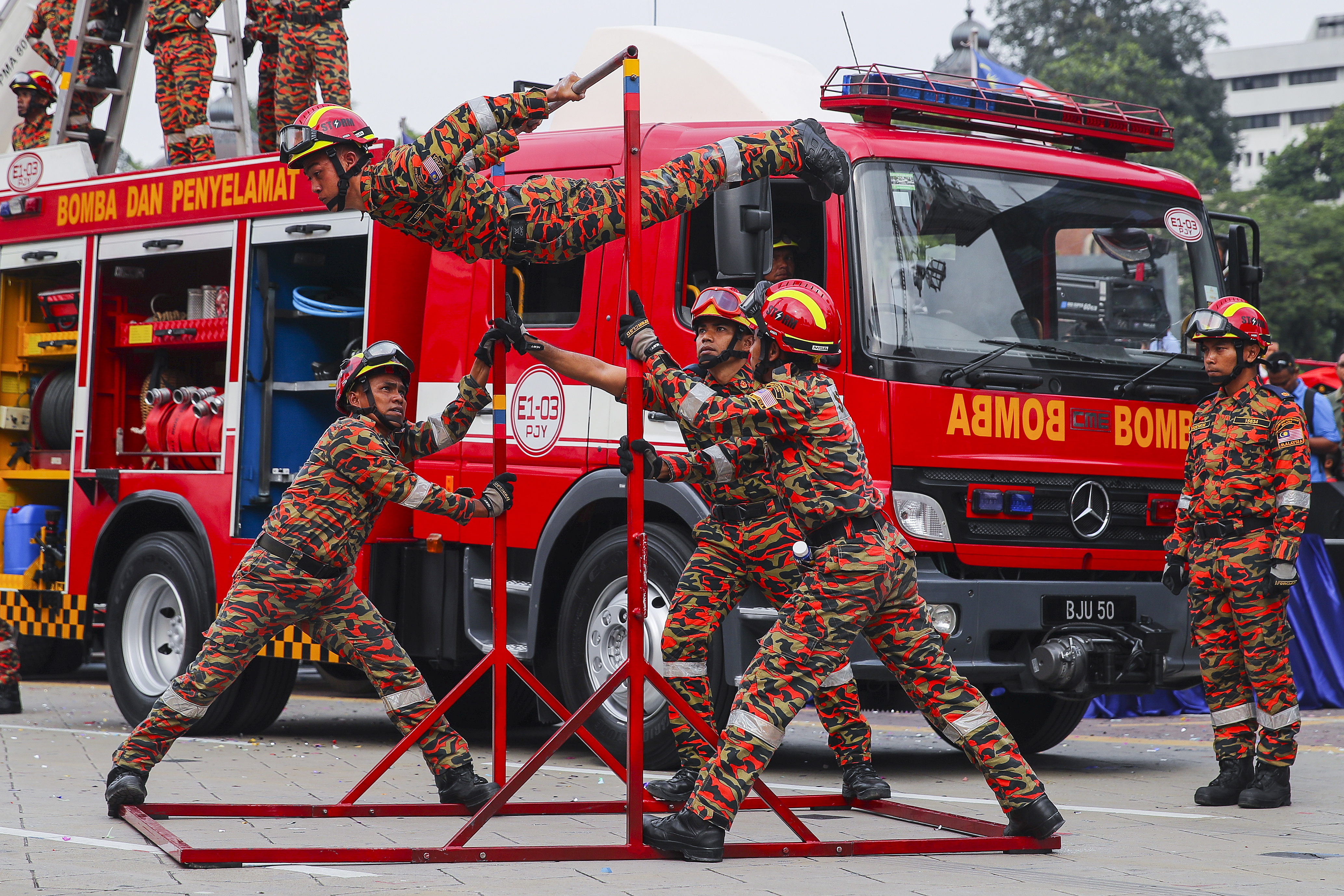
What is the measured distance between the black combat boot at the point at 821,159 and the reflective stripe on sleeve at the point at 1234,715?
3.05m

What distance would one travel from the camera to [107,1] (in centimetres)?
1248

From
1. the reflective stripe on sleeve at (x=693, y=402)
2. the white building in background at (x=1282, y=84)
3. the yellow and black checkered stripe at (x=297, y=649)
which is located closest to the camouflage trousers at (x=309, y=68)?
the yellow and black checkered stripe at (x=297, y=649)

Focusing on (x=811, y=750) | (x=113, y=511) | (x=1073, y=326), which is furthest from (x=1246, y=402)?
(x=113, y=511)

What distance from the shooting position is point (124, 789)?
21.3 feet

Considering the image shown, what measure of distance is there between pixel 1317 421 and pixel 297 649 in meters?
7.67

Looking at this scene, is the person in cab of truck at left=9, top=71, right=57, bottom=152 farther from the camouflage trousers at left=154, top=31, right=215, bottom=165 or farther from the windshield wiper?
the windshield wiper

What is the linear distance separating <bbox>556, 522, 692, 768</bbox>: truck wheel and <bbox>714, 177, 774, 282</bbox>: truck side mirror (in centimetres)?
143

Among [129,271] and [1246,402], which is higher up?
[129,271]

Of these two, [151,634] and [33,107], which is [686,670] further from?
[33,107]

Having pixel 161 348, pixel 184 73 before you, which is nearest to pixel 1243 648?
pixel 161 348

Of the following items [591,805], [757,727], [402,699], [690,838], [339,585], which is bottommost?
[591,805]

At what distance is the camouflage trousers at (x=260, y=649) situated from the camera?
261 inches

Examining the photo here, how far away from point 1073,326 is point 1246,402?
91cm

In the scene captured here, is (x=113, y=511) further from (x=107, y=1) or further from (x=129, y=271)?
(x=107, y=1)
